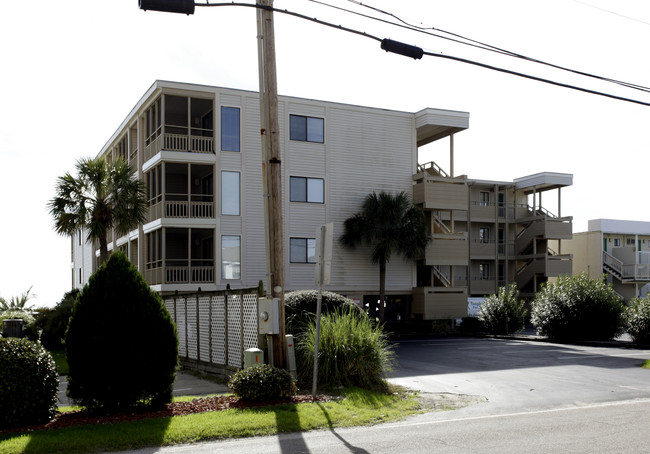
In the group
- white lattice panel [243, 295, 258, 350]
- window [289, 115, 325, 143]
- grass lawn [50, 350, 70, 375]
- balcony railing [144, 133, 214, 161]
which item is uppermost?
window [289, 115, 325, 143]

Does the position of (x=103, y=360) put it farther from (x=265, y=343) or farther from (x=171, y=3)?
(x=171, y=3)

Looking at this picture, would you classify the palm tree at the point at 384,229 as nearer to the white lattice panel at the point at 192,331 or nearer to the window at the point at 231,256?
the window at the point at 231,256

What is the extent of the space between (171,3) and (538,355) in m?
17.4

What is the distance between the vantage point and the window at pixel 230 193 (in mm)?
30312

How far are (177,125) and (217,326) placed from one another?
18.1 meters

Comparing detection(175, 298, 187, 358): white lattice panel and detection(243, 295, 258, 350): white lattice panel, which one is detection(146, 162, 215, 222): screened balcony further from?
detection(243, 295, 258, 350): white lattice panel

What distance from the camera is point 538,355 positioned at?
22.1 meters

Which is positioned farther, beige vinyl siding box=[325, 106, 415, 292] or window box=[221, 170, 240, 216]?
beige vinyl siding box=[325, 106, 415, 292]

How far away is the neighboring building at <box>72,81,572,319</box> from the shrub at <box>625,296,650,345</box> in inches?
423

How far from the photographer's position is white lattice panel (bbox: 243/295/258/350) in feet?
46.1

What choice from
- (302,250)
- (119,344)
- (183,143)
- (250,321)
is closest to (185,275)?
(302,250)

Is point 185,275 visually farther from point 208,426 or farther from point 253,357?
point 208,426

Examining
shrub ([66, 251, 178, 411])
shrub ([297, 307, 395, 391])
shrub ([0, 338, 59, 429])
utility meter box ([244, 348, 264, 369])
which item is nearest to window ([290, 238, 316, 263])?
shrub ([297, 307, 395, 391])

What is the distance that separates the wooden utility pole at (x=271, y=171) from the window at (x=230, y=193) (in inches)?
701
